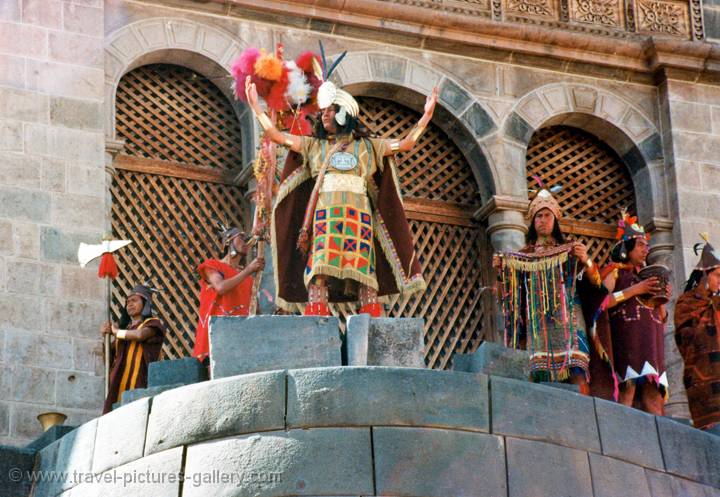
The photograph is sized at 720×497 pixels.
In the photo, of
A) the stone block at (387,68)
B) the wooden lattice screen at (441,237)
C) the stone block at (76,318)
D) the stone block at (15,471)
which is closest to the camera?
the stone block at (15,471)

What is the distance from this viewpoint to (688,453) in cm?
1374

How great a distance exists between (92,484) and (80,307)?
10.9ft

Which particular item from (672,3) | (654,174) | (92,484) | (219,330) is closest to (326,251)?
(219,330)

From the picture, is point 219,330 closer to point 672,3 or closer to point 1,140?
point 1,140

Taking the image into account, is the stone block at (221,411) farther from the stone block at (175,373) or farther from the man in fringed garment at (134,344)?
the man in fringed garment at (134,344)

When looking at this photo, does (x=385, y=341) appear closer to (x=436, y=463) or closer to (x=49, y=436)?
(x=436, y=463)

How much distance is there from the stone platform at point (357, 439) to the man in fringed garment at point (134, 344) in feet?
5.54

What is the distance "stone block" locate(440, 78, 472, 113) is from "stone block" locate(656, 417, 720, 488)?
558 centimetres

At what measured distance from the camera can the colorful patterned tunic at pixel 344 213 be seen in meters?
14.4

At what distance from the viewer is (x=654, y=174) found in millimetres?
19125

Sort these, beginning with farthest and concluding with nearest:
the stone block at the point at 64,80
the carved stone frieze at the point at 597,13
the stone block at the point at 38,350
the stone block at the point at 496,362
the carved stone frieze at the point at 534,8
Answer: the carved stone frieze at the point at 597,13, the carved stone frieze at the point at 534,8, the stone block at the point at 64,80, the stone block at the point at 38,350, the stone block at the point at 496,362

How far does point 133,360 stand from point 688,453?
4356 mm

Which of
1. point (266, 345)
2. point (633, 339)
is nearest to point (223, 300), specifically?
point (266, 345)

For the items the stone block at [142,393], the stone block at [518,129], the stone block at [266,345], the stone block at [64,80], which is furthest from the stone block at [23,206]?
the stone block at [518,129]
